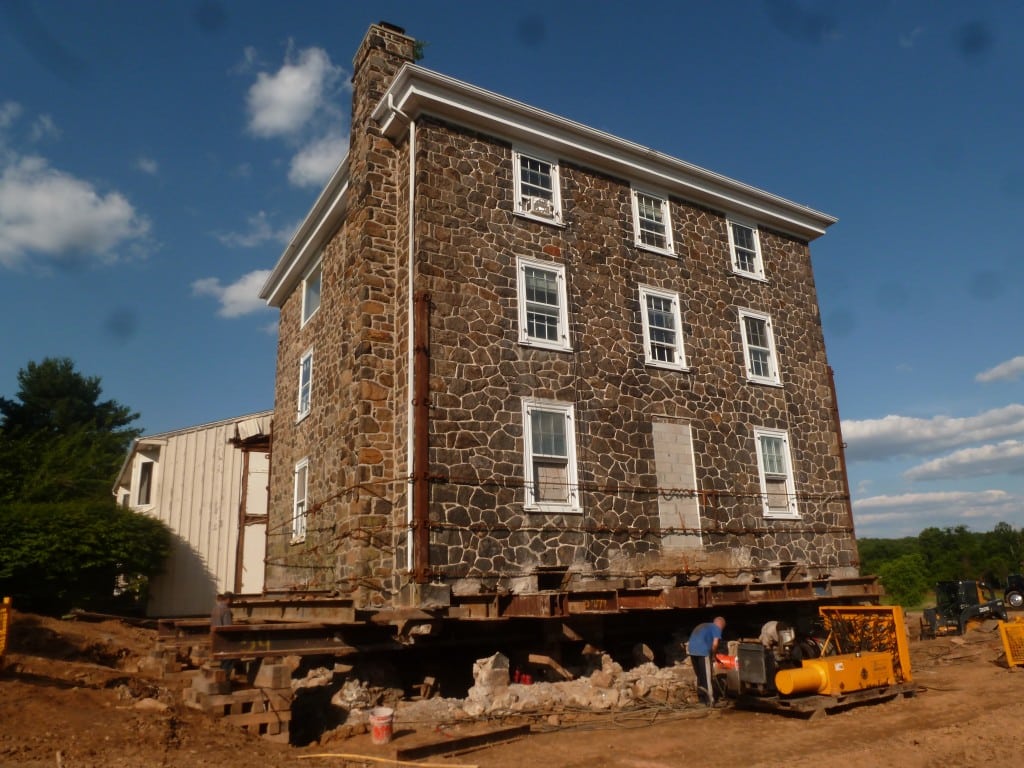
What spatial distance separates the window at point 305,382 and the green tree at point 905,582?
37028 millimetres

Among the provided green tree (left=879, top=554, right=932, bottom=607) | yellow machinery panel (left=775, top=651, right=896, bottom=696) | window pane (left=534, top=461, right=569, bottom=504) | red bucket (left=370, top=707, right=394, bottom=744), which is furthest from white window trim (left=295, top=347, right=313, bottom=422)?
green tree (left=879, top=554, right=932, bottom=607)

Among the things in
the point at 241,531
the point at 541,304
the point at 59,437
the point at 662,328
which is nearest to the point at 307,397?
the point at 241,531

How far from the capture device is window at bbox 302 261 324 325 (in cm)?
1994

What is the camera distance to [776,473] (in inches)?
738

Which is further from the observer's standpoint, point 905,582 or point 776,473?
point 905,582

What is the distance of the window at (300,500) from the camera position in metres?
17.8

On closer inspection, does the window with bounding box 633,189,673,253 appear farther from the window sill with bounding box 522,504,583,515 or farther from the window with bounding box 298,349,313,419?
the window with bounding box 298,349,313,419

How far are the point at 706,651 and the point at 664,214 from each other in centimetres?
1045

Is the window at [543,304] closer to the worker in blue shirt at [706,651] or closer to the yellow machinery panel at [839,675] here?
the worker in blue shirt at [706,651]

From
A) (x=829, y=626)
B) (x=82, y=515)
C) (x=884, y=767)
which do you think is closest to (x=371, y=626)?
(x=884, y=767)

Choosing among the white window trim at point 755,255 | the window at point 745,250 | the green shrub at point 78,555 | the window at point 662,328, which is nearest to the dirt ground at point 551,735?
the window at point 662,328

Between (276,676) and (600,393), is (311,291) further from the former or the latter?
(276,676)

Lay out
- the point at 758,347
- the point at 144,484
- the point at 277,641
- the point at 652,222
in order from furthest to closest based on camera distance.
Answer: the point at 144,484 → the point at 758,347 → the point at 652,222 → the point at 277,641

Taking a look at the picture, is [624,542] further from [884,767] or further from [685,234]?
[685,234]
